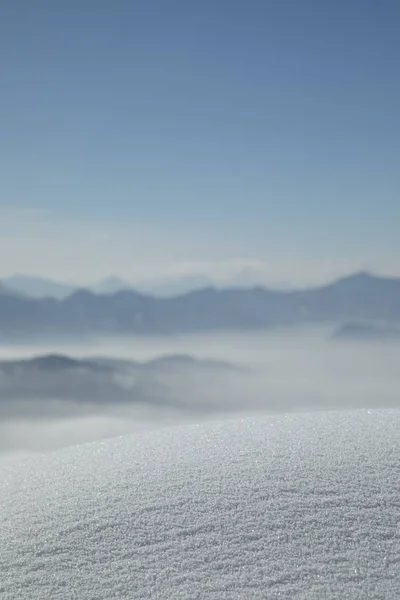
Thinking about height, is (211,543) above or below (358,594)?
above

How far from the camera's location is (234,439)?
243cm

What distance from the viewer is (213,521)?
191 cm

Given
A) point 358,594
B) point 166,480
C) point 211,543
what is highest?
point 166,480

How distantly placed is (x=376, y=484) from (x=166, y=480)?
59 centimetres

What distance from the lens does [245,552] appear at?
1.80 metres

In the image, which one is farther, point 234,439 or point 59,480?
point 234,439

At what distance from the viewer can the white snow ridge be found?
173cm

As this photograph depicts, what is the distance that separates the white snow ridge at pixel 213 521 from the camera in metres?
1.73

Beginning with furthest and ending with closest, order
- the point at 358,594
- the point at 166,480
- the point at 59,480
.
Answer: the point at 59,480 → the point at 166,480 → the point at 358,594

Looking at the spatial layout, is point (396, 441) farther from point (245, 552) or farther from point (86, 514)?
point (86, 514)

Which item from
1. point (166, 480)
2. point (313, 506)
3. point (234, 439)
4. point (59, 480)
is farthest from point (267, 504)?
point (59, 480)

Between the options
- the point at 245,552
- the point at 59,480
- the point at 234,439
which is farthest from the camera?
the point at 234,439

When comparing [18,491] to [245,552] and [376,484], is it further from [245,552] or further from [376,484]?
[376,484]

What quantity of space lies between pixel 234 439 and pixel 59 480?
1.90ft
